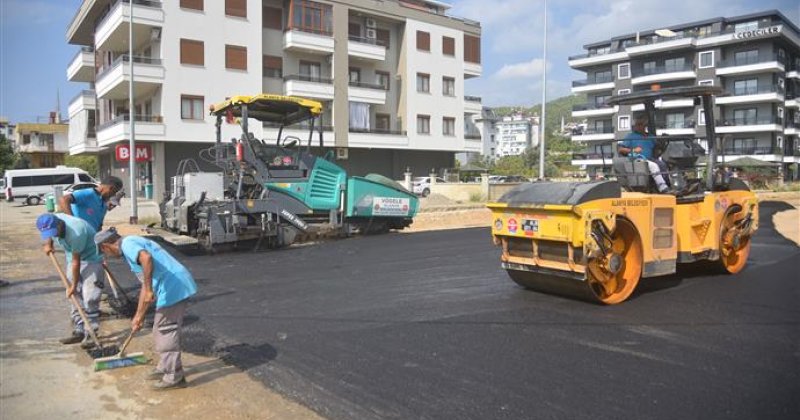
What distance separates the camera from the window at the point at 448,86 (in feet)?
137

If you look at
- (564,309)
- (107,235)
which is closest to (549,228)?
(564,309)

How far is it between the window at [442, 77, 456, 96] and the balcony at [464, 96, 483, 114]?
75.2 inches

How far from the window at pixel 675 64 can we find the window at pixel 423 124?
88.9ft

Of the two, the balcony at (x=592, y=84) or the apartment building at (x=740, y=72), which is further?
the balcony at (x=592, y=84)

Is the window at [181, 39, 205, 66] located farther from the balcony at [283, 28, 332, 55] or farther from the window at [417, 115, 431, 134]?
the window at [417, 115, 431, 134]

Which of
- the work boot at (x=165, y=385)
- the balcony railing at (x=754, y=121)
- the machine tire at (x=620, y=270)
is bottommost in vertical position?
the work boot at (x=165, y=385)

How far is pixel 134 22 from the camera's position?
2850cm

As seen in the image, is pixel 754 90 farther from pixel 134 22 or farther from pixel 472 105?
pixel 134 22

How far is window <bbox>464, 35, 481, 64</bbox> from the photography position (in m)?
43.3

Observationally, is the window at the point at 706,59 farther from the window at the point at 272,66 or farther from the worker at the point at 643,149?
the worker at the point at 643,149

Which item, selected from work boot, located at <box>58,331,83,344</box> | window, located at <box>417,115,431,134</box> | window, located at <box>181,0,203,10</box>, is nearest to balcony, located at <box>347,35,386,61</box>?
window, located at <box>417,115,431,134</box>

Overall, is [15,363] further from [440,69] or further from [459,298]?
[440,69]

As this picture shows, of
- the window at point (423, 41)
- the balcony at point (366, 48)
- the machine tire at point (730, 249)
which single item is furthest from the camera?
the window at point (423, 41)

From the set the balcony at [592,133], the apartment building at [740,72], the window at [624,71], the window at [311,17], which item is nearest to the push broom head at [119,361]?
the window at [311,17]
